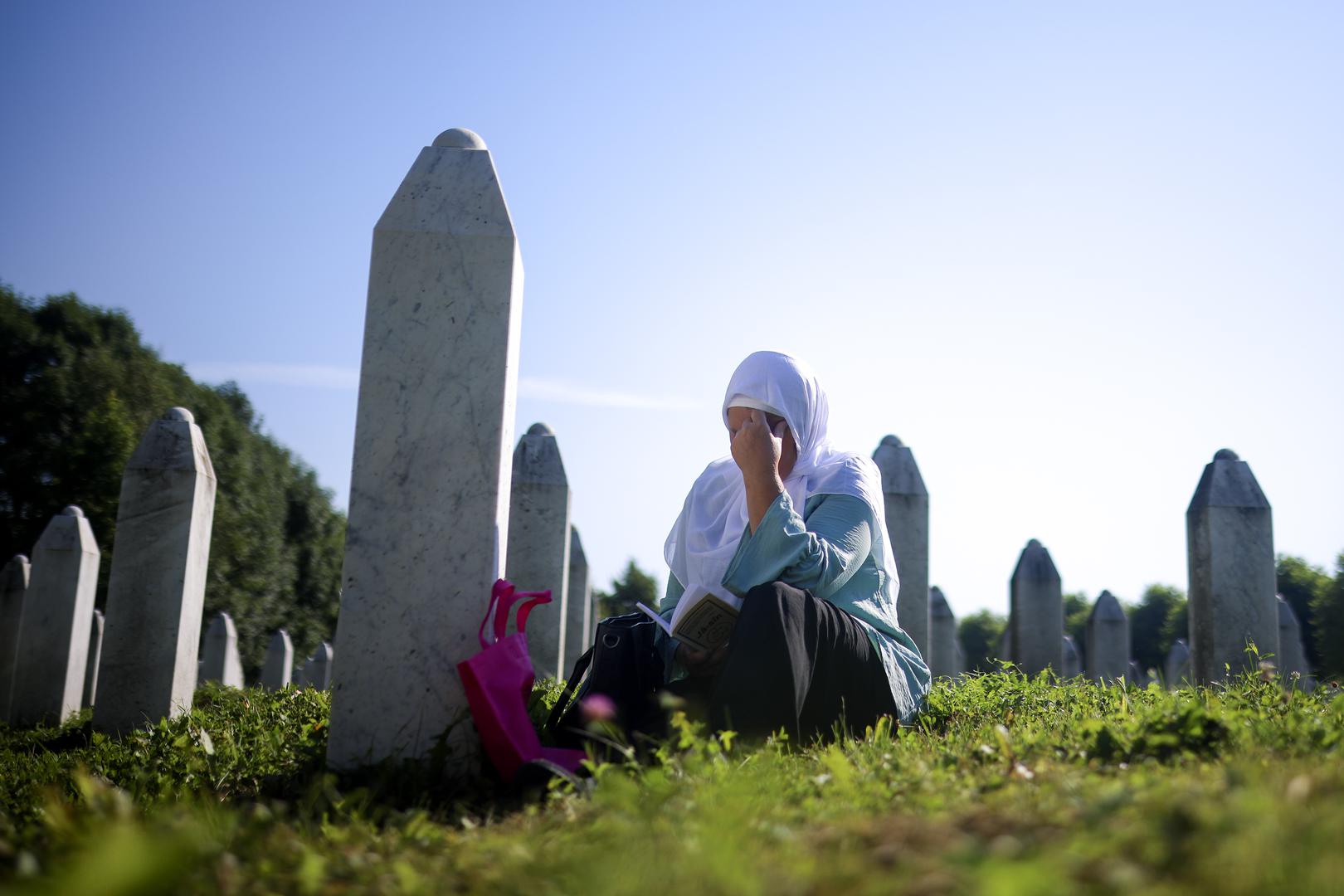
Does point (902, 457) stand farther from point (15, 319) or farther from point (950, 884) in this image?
point (15, 319)

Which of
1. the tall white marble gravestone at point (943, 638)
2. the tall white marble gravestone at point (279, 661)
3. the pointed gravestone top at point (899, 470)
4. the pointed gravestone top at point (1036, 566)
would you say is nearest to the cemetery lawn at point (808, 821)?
the pointed gravestone top at point (899, 470)

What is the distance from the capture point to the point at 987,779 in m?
2.91

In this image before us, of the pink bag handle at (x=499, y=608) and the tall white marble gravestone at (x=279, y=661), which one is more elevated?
the pink bag handle at (x=499, y=608)

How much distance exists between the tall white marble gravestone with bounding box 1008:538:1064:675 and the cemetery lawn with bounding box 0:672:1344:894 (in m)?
7.55

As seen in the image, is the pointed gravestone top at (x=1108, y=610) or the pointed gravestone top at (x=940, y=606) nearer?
the pointed gravestone top at (x=1108, y=610)

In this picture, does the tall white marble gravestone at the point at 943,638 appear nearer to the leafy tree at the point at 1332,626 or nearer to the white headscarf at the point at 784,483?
the leafy tree at the point at 1332,626

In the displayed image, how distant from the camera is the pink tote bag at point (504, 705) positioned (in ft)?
12.6

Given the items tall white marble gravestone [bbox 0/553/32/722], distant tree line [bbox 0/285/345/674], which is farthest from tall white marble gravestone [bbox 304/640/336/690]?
distant tree line [bbox 0/285/345/674]

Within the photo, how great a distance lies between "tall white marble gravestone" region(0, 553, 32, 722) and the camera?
12.9 metres

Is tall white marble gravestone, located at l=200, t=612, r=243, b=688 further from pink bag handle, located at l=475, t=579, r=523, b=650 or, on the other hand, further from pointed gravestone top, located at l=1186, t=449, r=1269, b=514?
pointed gravestone top, located at l=1186, t=449, r=1269, b=514

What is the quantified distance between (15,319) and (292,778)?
28.6 metres

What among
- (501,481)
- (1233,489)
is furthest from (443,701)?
(1233,489)

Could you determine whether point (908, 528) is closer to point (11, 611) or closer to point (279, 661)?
point (11, 611)

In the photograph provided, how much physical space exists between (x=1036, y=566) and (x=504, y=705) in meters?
9.53
